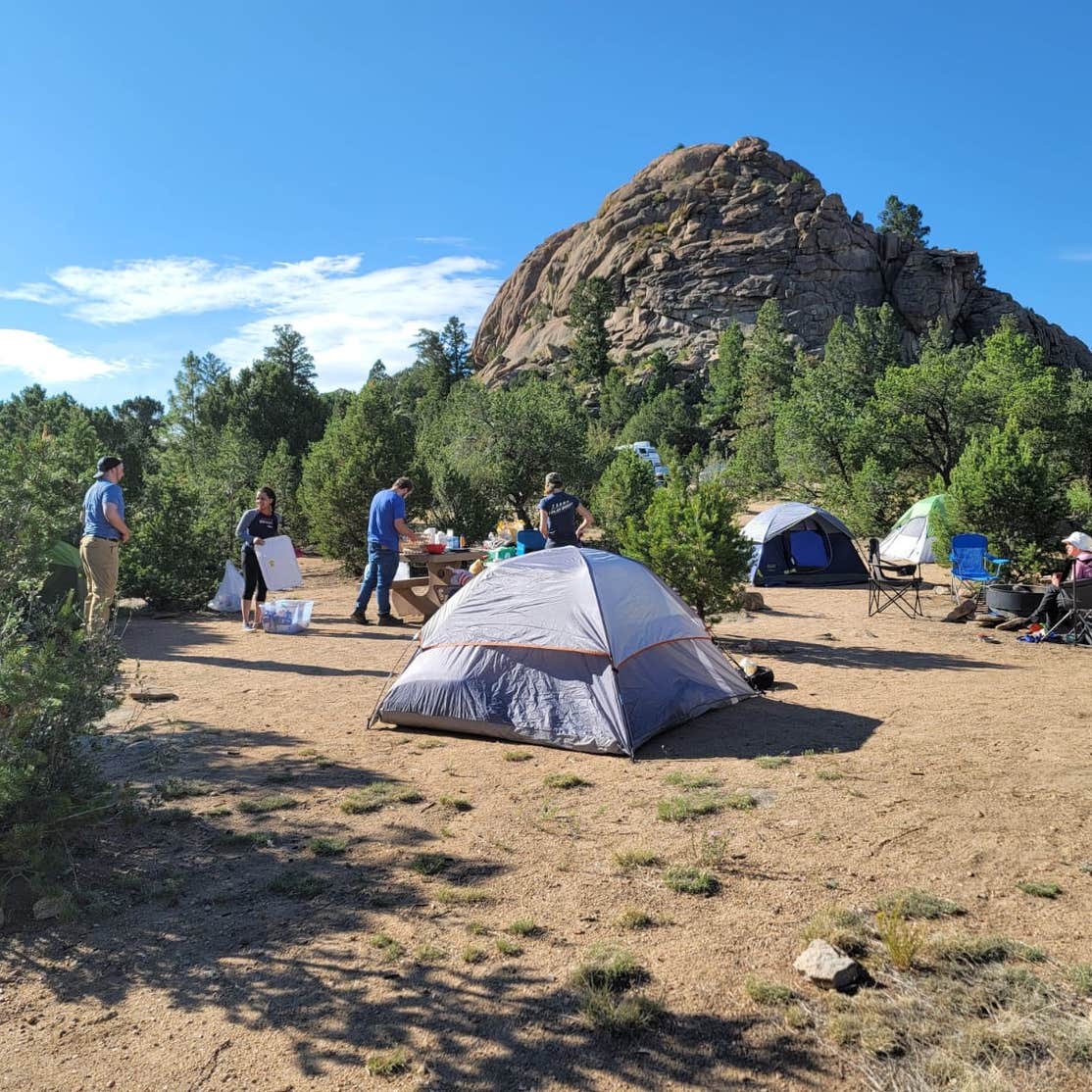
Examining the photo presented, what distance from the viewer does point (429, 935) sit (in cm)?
348

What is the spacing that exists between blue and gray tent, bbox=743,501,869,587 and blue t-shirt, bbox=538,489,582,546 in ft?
25.9

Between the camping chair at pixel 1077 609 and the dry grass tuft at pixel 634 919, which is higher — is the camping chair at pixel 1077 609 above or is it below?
above

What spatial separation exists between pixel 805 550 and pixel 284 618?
1034 cm

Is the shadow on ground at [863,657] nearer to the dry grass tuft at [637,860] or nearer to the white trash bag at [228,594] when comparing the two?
the dry grass tuft at [637,860]

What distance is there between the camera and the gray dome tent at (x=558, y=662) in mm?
5992

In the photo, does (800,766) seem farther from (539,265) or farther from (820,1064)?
(539,265)

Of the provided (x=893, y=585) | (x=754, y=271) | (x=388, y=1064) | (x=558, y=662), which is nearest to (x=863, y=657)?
(x=893, y=585)

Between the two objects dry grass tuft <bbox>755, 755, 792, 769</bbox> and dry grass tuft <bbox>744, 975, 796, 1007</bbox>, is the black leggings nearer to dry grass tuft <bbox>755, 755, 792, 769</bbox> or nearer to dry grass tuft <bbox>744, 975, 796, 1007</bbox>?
dry grass tuft <bbox>755, 755, 792, 769</bbox>

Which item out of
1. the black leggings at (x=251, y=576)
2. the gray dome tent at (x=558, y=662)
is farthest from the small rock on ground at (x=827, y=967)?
the black leggings at (x=251, y=576)

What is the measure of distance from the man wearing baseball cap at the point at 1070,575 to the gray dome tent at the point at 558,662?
235 inches

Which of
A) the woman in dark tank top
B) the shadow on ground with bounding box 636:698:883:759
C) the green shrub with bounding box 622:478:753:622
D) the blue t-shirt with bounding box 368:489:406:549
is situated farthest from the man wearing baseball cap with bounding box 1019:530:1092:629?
the woman in dark tank top

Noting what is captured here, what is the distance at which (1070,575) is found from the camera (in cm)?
1057

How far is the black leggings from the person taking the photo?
10.3 metres

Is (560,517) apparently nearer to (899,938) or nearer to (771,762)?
(771,762)
